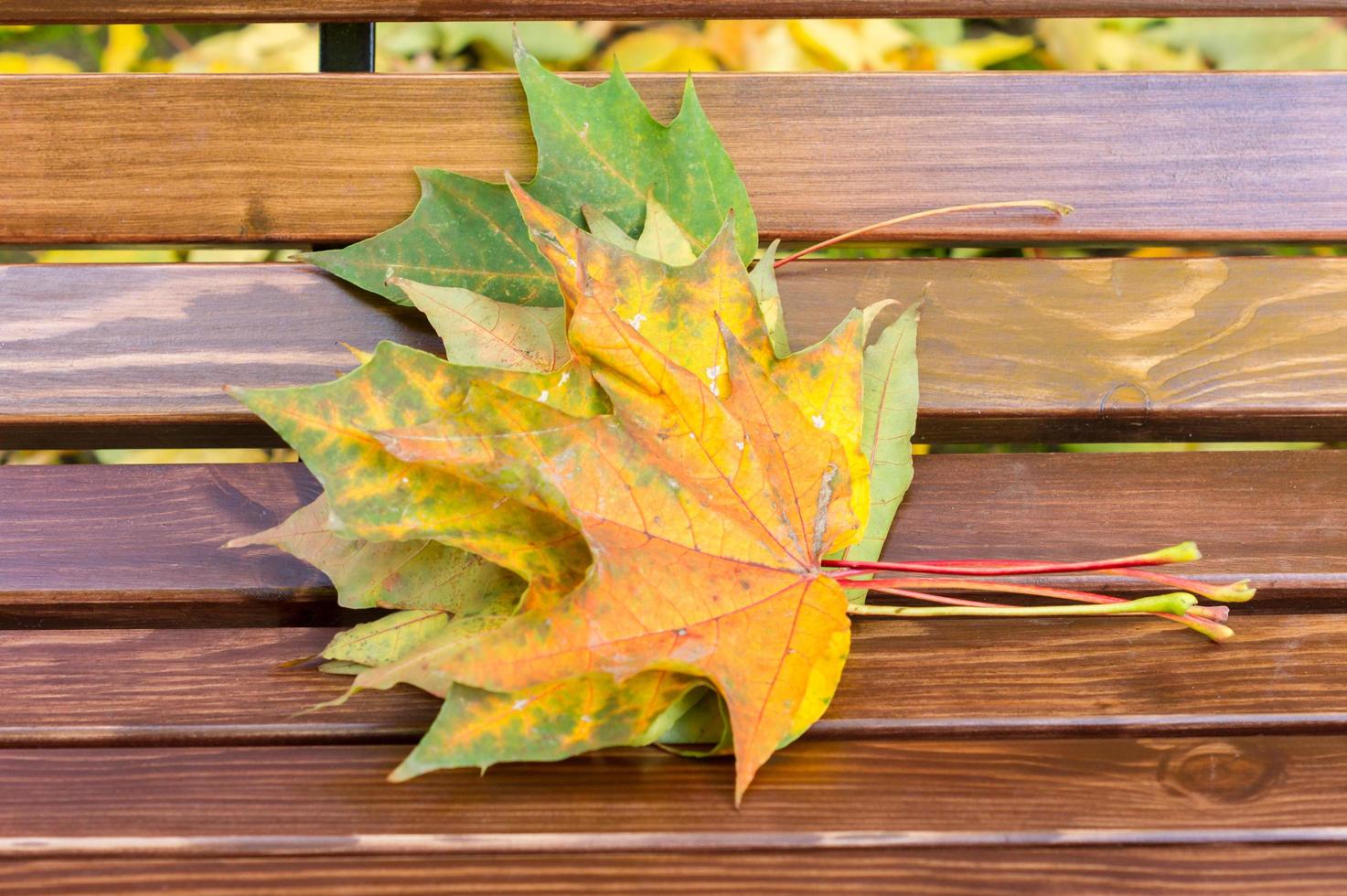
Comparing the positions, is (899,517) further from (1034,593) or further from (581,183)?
(581,183)

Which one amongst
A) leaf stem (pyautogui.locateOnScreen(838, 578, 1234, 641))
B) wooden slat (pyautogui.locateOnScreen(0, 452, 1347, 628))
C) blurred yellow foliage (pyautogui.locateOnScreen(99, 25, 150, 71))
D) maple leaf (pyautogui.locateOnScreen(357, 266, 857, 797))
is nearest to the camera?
maple leaf (pyautogui.locateOnScreen(357, 266, 857, 797))

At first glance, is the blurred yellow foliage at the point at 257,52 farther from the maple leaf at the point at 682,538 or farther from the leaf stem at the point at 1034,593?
the leaf stem at the point at 1034,593

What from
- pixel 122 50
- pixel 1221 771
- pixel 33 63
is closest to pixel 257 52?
pixel 122 50

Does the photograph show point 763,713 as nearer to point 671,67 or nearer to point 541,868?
point 541,868

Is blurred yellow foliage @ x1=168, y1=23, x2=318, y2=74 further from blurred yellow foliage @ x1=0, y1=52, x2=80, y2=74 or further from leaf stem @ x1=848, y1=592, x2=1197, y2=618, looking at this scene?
leaf stem @ x1=848, y1=592, x2=1197, y2=618

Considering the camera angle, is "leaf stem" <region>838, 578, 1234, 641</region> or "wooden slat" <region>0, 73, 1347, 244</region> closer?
"leaf stem" <region>838, 578, 1234, 641</region>

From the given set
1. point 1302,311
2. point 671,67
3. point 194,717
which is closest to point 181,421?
point 194,717

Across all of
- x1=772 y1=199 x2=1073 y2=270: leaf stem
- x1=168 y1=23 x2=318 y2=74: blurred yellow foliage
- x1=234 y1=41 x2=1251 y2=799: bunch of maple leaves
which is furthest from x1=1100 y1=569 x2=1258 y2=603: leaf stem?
x1=168 y1=23 x2=318 y2=74: blurred yellow foliage
